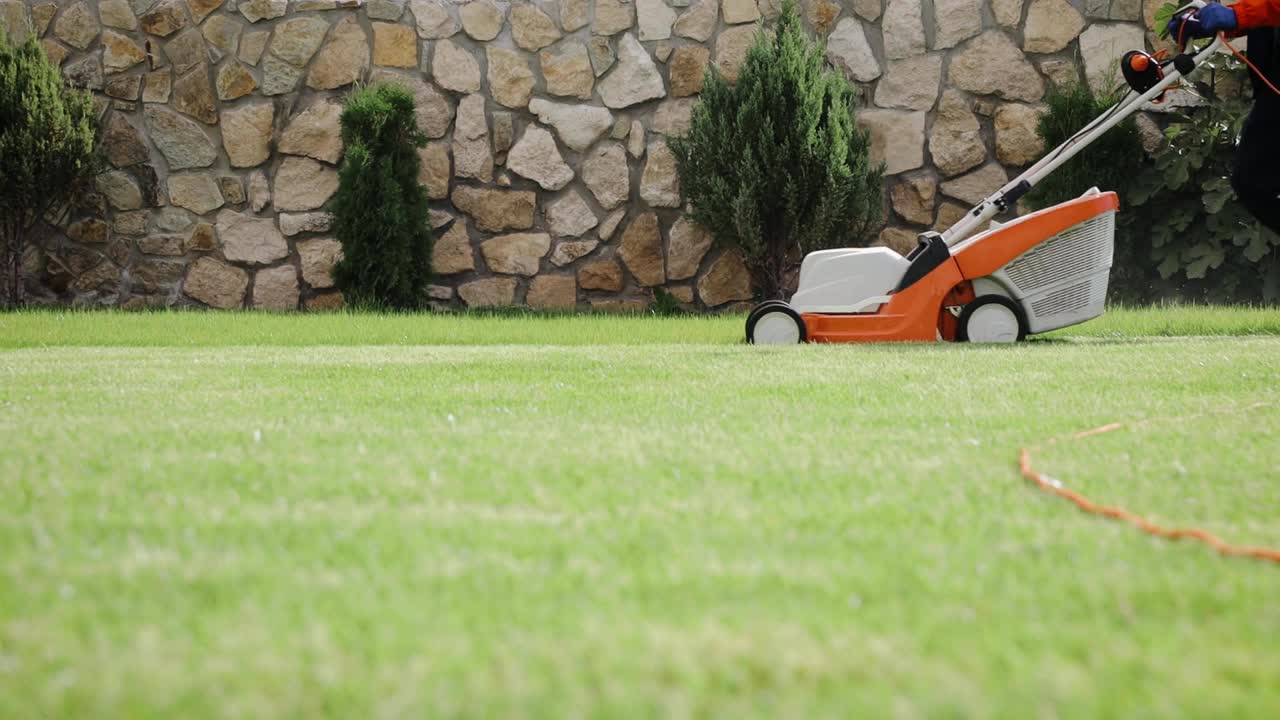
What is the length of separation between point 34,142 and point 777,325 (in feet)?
17.7

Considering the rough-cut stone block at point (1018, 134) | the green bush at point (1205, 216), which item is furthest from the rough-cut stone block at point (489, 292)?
the green bush at point (1205, 216)

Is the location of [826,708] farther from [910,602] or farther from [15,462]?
[15,462]

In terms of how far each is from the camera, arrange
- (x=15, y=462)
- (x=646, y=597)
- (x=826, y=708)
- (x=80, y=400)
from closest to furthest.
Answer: (x=826, y=708), (x=646, y=597), (x=15, y=462), (x=80, y=400)

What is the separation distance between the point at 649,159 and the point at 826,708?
7442 mm

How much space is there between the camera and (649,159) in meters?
8.29

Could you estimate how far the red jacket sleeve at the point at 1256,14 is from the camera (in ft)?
15.0

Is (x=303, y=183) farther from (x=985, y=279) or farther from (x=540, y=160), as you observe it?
(x=985, y=279)

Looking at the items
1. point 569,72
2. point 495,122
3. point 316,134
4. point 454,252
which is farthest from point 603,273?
point 316,134

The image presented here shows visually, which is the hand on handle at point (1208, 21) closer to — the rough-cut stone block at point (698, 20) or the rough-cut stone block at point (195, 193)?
the rough-cut stone block at point (698, 20)

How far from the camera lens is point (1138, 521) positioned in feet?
Answer: 5.69

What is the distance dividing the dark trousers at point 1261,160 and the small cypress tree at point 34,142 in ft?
23.2

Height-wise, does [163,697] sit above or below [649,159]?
below

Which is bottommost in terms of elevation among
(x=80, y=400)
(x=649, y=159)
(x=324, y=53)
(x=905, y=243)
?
(x=80, y=400)

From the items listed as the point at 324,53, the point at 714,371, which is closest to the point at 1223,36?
the point at 714,371
